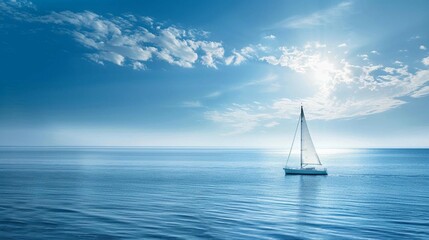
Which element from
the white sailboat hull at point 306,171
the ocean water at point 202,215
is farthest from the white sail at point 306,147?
the ocean water at point 202,215

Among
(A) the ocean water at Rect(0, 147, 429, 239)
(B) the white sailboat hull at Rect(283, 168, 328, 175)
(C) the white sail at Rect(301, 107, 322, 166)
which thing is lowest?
(A) the ocean water at Rect(0, 147, 429, 239)

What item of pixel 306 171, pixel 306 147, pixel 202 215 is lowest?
pixel 202 215

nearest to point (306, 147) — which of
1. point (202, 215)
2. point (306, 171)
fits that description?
point (306, 171)

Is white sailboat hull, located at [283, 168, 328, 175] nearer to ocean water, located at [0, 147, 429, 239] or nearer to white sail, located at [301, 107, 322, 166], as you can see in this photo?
white sail, located at [301, 107, 322, 166]

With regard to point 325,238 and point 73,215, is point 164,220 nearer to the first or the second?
point 73,215

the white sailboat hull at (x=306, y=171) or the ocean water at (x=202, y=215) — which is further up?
the white sailboat hull at (x=306, y=171)

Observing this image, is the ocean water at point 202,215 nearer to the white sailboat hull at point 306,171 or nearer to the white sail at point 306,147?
the white sailboat hull at point 306,171

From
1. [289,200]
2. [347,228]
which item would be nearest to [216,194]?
[289,200]

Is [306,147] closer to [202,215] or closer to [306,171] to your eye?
[306,171]

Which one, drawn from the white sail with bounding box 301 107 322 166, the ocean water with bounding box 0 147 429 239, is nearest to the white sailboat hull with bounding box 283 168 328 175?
the white sail with bounding box 301 107 322 166

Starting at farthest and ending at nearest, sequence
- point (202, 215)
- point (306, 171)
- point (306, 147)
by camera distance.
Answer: point (306, 147), point (306, 171), point (202, 215)

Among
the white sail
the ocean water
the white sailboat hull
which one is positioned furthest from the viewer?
the white sail

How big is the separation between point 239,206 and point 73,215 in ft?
73.8

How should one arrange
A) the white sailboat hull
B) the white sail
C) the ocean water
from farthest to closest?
the white sail, the white sailboat hull, the ocean water
